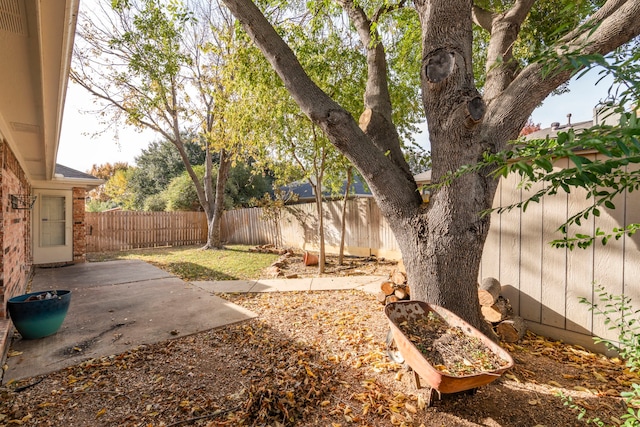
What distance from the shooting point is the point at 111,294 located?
5004mm

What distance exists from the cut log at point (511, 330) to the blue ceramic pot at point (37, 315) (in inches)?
191

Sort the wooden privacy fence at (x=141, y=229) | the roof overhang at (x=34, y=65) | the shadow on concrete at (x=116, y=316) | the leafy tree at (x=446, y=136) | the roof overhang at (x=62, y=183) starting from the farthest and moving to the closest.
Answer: the wooden privacy fence at (x=141, y=229) < the roof overhang at (x=62, y=183) < the shadow on concrete at (x=116, y=316) < the leafy tree at (x=446, y=136) < the roof overhang at (x=34, y=65)

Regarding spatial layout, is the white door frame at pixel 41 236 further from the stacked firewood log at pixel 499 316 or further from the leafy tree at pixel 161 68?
the stacked firewood log at pixel 499 316

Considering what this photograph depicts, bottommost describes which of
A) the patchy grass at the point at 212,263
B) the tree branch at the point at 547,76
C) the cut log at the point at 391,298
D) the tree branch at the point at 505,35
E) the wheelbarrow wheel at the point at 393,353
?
the patchy grass at the point at 212,263

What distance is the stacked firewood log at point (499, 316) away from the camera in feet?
10.2

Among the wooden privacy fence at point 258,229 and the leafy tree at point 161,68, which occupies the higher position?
the leafy tree at point 161,68

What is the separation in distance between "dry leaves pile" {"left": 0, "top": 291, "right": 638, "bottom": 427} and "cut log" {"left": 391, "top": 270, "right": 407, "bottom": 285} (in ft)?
2.92

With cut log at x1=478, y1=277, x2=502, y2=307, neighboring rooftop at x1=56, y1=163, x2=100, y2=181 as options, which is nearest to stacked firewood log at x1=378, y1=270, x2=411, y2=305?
cut log at x1=478, y1=277, x2=502, y2=307

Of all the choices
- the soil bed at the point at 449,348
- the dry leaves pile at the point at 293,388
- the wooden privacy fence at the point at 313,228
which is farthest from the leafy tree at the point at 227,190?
the soil bed at the point at 449,348

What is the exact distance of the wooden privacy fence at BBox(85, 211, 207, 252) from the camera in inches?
431

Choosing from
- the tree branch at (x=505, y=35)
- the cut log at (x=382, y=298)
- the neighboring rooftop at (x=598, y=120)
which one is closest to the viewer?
the neighboring rooftop at (x=598, y=120)

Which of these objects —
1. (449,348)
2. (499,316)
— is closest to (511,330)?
(499,316)

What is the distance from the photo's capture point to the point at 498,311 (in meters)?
3.15

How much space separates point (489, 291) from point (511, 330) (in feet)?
1.40
